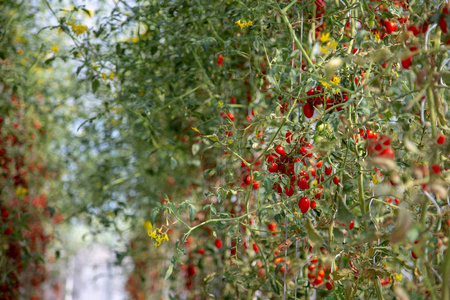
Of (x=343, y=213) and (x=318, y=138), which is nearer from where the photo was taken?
(x=343, y=213)

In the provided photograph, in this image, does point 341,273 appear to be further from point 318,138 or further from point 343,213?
point 318,138

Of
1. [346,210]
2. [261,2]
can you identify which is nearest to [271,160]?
[346,210]

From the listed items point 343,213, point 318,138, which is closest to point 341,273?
point 343,213

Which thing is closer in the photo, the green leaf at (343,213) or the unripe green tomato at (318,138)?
the green leaf at (343,213)

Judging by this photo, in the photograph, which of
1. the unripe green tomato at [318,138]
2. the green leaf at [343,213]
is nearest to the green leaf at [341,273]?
the green leaf at [343,213]

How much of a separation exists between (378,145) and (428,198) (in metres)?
0.11

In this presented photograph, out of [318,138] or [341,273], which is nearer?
[341,273]

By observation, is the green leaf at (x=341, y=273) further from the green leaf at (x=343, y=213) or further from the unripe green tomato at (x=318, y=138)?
the unripe green tomato at (x=318, y=138)

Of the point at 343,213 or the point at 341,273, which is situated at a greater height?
the point at 343,213

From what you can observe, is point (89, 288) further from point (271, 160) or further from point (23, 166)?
point (271, 160)

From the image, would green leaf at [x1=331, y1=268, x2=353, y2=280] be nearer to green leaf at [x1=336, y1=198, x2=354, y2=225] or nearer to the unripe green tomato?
green leaf at [x1=336, y1=198, x2=354, y2=225]

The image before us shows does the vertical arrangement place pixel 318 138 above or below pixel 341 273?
above

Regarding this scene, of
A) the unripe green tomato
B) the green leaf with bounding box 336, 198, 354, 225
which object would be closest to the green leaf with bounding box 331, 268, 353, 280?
the green leaf with bounding box 336, 198, 354, 225

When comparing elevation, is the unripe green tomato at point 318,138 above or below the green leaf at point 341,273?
above
